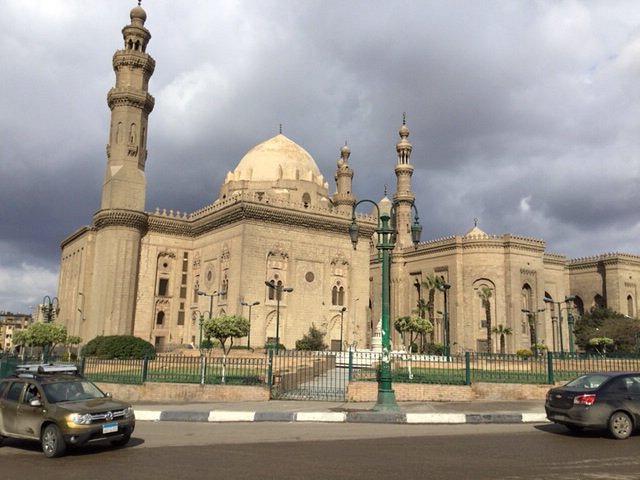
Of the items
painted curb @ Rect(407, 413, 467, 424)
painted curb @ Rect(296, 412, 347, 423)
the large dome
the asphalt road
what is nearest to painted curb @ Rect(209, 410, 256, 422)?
painted curb @ Rect(296, 412, 347, 423)

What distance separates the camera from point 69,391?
855 cm

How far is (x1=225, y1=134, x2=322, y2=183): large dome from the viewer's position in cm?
4672

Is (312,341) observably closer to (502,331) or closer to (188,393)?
(502,331)

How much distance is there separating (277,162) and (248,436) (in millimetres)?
39234

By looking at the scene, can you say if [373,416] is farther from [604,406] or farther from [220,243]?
[220,243]

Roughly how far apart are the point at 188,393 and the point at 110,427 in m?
7.90

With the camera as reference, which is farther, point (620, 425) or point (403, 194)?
point (403, 194)

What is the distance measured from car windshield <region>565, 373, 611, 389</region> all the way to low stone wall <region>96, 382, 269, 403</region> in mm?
7875

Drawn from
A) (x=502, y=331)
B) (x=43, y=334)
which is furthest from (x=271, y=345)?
(x=502, y=331)

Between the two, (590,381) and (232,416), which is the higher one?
(590,381)

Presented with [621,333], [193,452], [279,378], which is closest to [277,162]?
[621,333]

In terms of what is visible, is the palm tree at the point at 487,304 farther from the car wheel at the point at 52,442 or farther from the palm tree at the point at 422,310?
the car wheel at the point at 52,442

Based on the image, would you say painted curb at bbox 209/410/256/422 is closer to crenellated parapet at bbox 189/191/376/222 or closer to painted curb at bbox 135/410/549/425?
painted curb at bbox 135/410/549/425

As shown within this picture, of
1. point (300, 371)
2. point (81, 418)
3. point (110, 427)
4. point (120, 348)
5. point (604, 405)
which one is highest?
point (120, 348)
